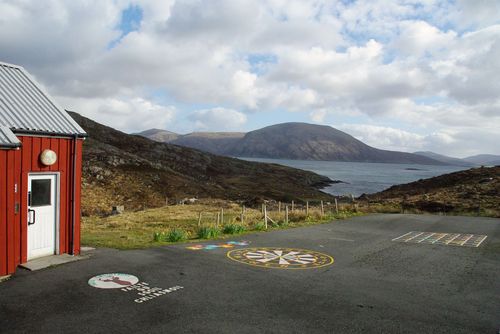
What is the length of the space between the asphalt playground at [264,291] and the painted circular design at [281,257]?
0.04m

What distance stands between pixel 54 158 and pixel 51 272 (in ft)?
12.3

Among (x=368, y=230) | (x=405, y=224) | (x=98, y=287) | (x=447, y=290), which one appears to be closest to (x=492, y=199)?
(x=405, y=224)

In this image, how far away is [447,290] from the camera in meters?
12.1

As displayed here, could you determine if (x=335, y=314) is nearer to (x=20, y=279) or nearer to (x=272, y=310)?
(x=272, y=310)

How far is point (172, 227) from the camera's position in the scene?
2698 cm

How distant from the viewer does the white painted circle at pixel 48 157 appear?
13328 millimetres

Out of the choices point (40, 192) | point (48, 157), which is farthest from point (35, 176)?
point (48, 157)

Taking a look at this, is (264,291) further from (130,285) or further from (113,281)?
(113,281)

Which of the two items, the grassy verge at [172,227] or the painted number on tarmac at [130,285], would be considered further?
the grassy verge at [172,227]

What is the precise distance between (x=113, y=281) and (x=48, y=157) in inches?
189

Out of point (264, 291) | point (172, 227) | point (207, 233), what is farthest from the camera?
point (172, 227)

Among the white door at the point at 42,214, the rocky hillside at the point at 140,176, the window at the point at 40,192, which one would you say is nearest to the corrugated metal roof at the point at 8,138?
the white door at the point at 42,214

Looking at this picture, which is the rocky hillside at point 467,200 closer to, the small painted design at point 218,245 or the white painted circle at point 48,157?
the small painted design at point 218,245

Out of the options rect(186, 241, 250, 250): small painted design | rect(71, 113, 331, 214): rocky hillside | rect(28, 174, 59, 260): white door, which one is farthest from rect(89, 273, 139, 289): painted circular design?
rect(71, 113, 331, 214): rocky hillside
